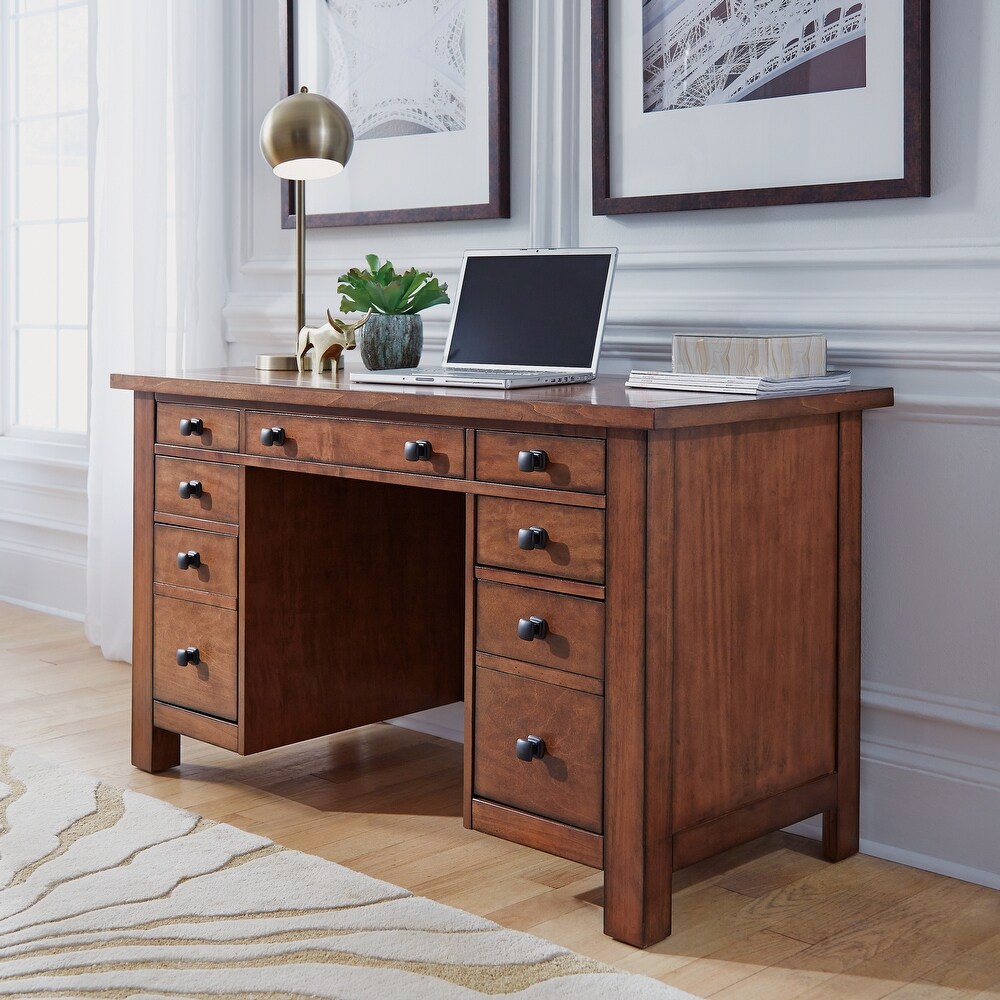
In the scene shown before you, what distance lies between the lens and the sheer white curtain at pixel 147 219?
3115mm

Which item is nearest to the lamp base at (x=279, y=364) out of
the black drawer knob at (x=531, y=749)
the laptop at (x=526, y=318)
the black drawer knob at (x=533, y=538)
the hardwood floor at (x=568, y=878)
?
the laptop at (x=526, y=318)

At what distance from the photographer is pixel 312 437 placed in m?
2.13

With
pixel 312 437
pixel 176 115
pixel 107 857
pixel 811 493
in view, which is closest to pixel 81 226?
pixel 176 115

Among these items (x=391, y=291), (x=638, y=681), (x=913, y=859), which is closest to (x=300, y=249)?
(x=391, y=291)

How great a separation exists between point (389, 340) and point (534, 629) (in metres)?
0.72

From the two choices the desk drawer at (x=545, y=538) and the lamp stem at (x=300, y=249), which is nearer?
the desk drawer at (x=545, y=538)

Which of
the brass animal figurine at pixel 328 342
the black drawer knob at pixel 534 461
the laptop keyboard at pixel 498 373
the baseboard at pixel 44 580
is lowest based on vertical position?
the baseboard at pixel 44 580

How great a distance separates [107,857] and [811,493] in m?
1.19

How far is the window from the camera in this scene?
3850 mm

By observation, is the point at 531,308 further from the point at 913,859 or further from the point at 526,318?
the point at 913,859

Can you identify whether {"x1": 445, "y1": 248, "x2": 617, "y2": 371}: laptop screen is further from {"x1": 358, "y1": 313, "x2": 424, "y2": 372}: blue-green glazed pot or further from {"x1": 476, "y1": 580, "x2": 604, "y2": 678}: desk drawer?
{"x1": 476, "y1": 580, "x2": 604, "y2": 678}: desk drawer

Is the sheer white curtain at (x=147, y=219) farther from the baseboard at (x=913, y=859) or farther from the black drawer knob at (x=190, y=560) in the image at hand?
the baseboard at (x=913, y=859)

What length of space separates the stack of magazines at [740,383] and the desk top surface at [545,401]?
1 centimetres

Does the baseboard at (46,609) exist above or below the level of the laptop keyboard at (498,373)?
below
